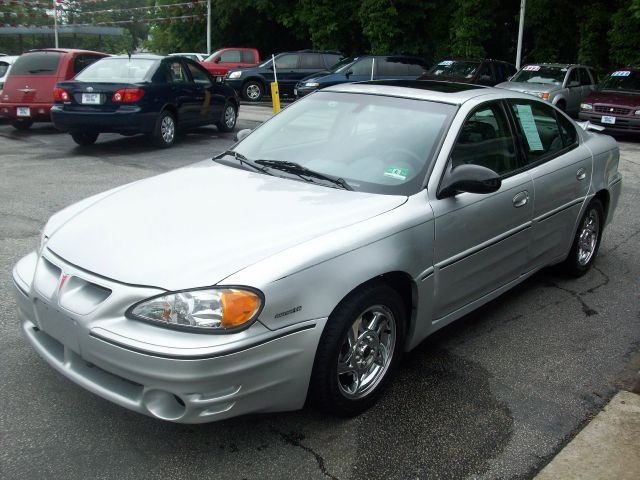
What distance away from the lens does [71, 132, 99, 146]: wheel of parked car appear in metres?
11.5

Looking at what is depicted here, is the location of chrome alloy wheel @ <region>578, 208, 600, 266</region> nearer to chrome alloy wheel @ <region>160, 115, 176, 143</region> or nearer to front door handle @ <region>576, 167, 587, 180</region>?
front door handle @ <region>576, 167, 587, 180</region>

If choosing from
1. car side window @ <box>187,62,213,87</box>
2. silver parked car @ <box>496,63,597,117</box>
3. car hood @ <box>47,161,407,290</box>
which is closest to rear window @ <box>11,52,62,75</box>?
car side window @ <box>187,62,213,87</box>

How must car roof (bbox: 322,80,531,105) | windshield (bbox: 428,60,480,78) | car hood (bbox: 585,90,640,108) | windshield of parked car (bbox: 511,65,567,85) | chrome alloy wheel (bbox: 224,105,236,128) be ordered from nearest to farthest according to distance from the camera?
car roof (bbox: 322,80,531,105)
chrome alloy wheel (bbox: 224,105,236,128)
car hood (bbox: 585,90,640,108)
windshield of parked car (bbox: 511,65,567,85)
windshield (bbox: 428,60,480,78)

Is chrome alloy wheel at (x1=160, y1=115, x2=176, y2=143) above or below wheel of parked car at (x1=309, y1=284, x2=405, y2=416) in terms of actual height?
below

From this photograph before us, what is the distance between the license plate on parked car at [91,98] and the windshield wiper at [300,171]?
7373 millimetres

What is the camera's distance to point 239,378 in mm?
2699

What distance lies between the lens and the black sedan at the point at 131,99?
10.6 metres

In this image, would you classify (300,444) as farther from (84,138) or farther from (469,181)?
(84,138)

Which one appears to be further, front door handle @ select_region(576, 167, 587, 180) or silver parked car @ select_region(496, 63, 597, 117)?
silver parked car @ select_region(496, 63, 597, 117)

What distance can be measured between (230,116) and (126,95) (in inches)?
130

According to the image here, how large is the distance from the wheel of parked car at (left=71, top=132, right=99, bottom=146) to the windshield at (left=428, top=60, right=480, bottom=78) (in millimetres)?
9456

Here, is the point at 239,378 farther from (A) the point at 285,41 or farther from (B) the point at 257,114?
(A) the point at 285,41

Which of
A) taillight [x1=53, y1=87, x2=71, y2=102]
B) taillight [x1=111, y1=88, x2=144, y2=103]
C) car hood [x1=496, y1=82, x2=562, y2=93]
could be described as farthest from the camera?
car hood [x1=496, y1=82, x2=562, y2=93]

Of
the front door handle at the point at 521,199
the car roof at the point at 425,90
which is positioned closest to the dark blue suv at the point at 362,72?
the car roof at the point at 425,90
